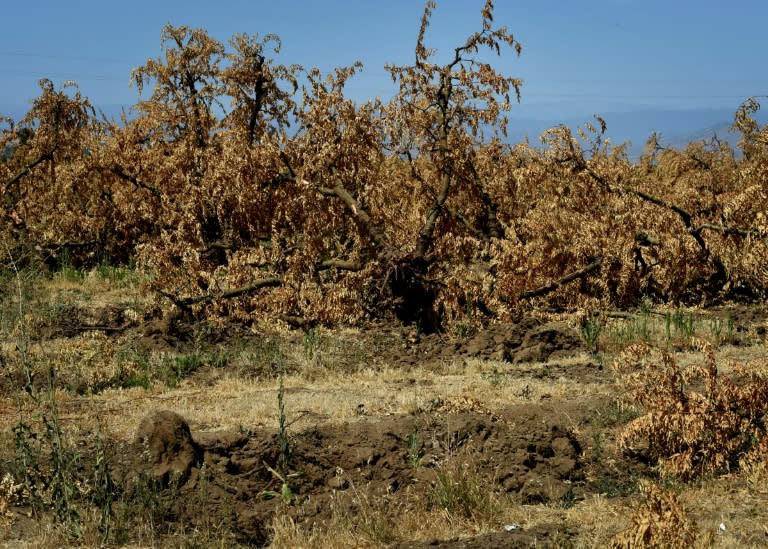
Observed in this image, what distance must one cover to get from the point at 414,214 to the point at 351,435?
5701 mm

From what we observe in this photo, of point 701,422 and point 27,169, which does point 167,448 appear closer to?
point 701,422

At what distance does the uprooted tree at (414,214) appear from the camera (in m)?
10.8

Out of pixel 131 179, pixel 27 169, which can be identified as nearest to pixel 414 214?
pixel 131 179

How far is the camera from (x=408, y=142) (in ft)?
38.8

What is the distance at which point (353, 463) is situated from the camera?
19.9 feet

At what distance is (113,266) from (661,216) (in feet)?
29.0

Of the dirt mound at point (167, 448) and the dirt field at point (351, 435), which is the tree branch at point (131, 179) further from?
the dirt mound at point (167, 448)

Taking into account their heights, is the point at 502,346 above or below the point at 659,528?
above

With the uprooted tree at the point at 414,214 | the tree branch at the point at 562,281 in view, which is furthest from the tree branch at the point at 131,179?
the tree branch at the point at 562,281

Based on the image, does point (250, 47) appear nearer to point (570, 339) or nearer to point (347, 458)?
point (570, 339)

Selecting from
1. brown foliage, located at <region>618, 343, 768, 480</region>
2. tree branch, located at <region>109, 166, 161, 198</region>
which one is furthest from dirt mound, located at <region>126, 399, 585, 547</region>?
tree branch, located at <region>109, 166, 161, 198</region>

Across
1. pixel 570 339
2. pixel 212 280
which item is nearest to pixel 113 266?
pixel 212 280

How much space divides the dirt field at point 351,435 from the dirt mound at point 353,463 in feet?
0.05

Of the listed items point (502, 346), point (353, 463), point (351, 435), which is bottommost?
point (353, 463)
